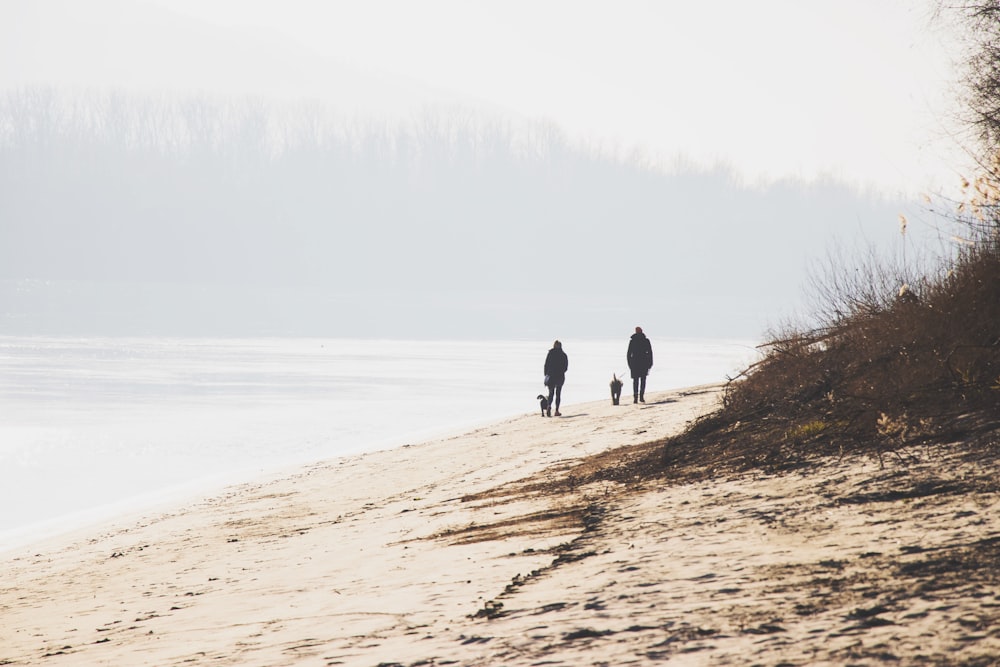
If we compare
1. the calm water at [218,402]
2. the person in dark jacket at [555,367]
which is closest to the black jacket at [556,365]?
the person in dark jacket at [555,367]

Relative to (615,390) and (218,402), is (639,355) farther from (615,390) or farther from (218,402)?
(218,402)

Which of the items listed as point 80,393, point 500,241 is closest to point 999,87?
point 80,393

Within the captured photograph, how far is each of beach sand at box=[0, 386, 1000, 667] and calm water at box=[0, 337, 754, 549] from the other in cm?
639

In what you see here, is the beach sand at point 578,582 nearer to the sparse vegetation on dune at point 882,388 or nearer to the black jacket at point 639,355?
the sparse vegetation on dune at point 882,388

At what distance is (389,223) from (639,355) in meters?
121

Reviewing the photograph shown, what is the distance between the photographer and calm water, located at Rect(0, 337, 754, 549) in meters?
18.4

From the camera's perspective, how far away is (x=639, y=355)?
21.1 meters

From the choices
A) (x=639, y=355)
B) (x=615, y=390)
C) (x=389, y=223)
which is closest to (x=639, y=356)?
(x=639, y=355)

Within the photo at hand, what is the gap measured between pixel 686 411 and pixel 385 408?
1185cm

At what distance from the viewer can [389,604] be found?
6.26 meters

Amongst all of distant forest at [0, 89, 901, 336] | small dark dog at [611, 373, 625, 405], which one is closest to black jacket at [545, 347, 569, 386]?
small dark dog at [611, 373, 625, 405]

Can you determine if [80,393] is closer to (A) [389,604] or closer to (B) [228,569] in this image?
(B) [228,569]

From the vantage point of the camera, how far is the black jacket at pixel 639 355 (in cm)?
2111

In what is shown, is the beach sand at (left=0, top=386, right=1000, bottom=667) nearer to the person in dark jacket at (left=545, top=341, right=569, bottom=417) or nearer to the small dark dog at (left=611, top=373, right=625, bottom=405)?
the person in dark jacket at (left=545, top=341, right=569, bottom=417)
